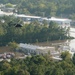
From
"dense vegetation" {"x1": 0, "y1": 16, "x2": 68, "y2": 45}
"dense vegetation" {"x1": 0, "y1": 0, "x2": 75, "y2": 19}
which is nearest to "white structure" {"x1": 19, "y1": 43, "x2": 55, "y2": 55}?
"dense vegetation" {"x1": 0, "y1": 16, "x2": 68, "y2": 45}

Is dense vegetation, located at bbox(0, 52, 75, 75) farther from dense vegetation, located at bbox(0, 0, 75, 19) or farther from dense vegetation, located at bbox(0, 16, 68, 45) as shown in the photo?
dense vegetation, located at bbox(0, 0, 75, 19)

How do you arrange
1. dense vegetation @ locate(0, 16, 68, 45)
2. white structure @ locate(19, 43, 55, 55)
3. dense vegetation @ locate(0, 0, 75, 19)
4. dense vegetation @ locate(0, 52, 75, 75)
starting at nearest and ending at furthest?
dense vegetation @ locate(0, 52, 75, 75), white structure @ locate(19, 43, 55, 55), dense vegetation @ locate(0, 16, 68, 45), dense vegetation @ locate(0, 0, 75, 19)

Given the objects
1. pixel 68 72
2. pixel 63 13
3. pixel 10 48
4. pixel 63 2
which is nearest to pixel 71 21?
pixel 63 13

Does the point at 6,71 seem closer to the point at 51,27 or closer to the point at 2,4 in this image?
the point at 51,27

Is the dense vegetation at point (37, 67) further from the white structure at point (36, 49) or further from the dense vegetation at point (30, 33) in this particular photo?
the dense vegetation at point (30, 33)

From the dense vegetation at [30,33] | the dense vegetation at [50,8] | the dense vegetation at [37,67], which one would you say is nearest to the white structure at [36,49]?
the dense vegetation at [30,33]

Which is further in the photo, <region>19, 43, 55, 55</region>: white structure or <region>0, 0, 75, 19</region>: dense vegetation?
<region>0, 0, 75, 19</region>: dense vegetation

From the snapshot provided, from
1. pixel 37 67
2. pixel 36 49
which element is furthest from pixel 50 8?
pixel 37 67
